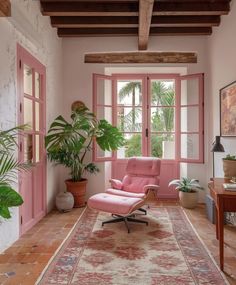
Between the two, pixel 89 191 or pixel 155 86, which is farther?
pixel 155 86

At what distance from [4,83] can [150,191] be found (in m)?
2.34

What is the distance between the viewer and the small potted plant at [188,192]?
4371 mm

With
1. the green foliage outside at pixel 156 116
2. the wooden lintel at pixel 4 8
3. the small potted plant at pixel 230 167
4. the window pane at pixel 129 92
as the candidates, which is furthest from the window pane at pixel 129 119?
the wooden lintel at pixel 4 8

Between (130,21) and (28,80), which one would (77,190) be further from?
(130,21)

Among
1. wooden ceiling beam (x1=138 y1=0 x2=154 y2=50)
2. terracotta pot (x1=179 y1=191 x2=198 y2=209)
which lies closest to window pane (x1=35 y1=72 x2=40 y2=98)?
wooden ceiling beam (x1=138 y1=0 x2=154 y2=50)

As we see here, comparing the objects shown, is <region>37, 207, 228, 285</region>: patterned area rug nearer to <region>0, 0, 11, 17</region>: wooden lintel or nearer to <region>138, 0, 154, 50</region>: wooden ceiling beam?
<region>0, 0, 11, 17</region>: wooden lintel

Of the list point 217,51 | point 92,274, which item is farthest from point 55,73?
point 92,274

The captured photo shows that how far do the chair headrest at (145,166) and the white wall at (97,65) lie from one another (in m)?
0.84

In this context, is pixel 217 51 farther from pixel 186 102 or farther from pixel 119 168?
pixel 119 168

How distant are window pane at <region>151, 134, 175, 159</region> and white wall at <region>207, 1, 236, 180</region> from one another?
0.81 metres

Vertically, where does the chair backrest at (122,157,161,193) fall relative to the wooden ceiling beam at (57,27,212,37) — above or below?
below

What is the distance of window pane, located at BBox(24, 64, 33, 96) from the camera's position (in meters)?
3.34

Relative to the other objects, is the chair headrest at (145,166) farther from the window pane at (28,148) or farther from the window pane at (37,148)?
the window pane at (28,148)

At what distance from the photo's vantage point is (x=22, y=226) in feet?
10.5
